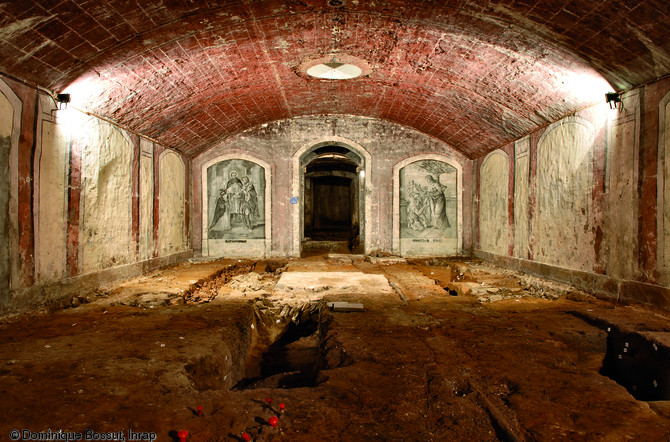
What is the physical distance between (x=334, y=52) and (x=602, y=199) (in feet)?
15.8

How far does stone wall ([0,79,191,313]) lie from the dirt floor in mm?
487

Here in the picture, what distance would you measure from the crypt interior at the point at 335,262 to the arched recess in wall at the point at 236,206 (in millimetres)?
1006

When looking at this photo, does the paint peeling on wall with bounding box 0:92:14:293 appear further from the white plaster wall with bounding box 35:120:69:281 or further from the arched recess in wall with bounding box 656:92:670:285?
the arched recess in wall with bounding box 656:92:670:285

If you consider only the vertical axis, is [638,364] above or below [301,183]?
below

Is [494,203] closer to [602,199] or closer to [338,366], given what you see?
[602,199]

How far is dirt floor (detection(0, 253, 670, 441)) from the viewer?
2.23 meters

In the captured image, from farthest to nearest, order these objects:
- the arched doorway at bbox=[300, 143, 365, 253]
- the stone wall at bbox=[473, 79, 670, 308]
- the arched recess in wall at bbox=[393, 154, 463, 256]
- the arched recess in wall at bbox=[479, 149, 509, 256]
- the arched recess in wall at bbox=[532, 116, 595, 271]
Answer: the arched doorway at bbox=[300, 143, 365, 253], the arched recess in wall at bbox=[393, 154, 463, 256], the arched recess in wall at bbox=[479, 149, 509, 256], the arched recess in wall at bbox=[532, 116, 595, 271], the stone wall at bbox=[473, 79, 670, 308]

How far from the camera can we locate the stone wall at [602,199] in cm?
477

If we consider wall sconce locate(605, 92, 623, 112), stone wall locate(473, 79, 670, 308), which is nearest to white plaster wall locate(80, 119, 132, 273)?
wall sconce locate(605, 92, 623, 112)

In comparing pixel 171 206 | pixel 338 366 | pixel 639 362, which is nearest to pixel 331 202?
pixel 171 206

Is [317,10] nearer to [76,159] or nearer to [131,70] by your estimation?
[131,70]

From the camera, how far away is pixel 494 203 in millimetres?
9672

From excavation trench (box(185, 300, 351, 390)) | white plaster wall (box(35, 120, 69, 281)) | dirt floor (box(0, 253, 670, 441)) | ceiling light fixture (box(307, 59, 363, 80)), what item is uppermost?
ceiling light fixture (box(307, 59, 363, 80))

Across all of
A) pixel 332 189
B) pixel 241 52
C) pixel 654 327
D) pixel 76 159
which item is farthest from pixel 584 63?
pixel 332 189
